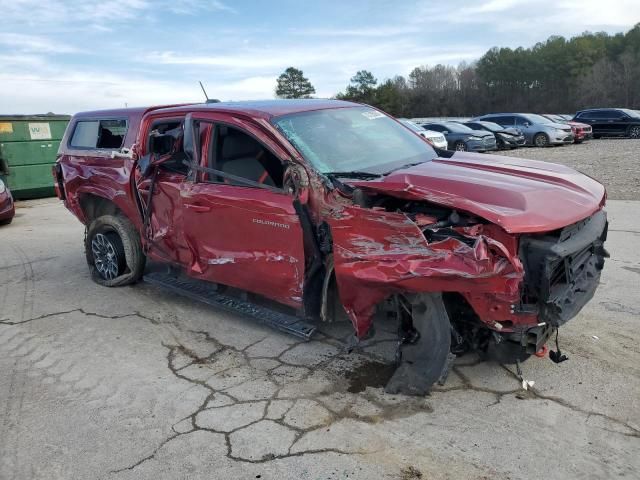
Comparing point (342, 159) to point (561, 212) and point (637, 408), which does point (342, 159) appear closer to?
point (561, 212)

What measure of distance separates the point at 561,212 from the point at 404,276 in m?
1.00

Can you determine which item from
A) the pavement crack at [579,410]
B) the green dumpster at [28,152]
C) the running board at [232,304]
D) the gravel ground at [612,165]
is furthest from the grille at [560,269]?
the green dumpster at [28,152]

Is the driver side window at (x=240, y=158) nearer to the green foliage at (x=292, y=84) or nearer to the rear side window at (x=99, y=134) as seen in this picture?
the rear side window at (x=99, y=134)

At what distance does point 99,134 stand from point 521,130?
21249 millimetres

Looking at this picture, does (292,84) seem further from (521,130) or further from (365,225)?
(365,225)

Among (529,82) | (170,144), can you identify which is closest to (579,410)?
(170,144)

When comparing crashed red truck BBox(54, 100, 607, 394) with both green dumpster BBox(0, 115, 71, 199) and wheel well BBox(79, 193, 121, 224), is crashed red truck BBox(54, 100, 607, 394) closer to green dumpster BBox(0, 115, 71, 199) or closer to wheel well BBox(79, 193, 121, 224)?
wheel well BBox(79, 193, 121, 224)

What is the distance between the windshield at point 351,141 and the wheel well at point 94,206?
2.80m

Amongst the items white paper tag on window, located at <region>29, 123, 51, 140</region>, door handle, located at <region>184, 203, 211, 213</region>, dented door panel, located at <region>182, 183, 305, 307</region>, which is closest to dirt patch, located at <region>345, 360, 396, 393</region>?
dented door panel, located at <region>182, 183, 305, 307</region>

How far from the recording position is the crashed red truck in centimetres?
310

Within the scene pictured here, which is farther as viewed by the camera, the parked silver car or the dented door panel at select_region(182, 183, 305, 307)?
the parked silver car

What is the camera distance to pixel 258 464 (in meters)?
2.87

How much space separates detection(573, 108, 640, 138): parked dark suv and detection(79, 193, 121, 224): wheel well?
2599 cm

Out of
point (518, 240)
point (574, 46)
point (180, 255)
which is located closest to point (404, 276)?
point (518, 240)
